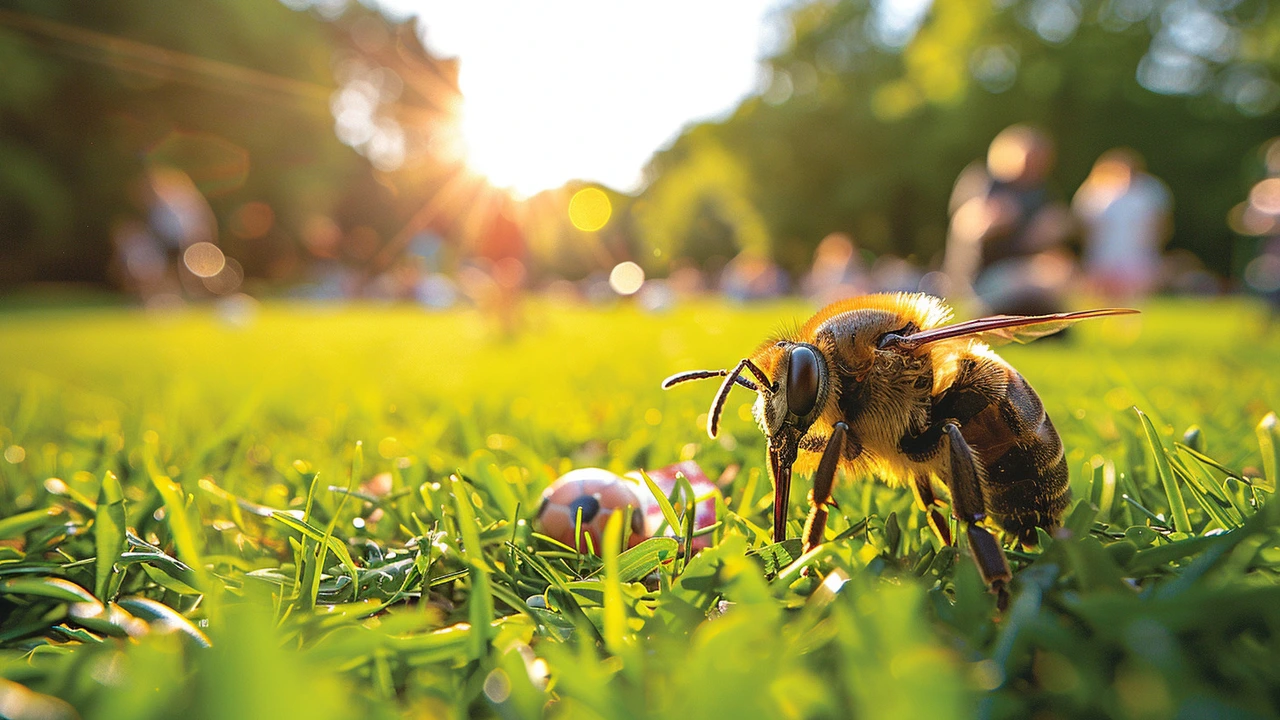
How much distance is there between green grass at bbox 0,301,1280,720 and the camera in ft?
2.32

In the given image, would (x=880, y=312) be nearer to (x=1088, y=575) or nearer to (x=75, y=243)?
(x=1088, y=575)

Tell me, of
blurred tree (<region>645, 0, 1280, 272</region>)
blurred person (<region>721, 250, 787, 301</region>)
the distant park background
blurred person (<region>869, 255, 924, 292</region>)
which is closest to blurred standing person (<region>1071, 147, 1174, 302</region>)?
blurred person (<region>869, 255, 924, 292</region>)

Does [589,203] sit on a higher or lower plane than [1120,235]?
higher

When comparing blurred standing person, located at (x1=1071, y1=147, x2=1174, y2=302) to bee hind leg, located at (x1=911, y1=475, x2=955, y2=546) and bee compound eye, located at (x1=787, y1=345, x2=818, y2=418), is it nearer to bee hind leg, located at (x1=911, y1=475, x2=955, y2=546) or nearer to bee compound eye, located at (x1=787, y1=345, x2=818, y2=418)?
bee hind leg, located at (x1=911, y1=475, x2=955, y2=546)

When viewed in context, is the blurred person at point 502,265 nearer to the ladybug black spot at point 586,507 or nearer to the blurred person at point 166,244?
the blurred person at point 166,244

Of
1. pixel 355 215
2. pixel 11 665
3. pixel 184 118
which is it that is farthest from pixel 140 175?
pixel 11 665

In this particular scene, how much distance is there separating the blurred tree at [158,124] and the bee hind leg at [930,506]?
32468 millimetres

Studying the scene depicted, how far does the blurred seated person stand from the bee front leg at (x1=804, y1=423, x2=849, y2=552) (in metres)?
7.82

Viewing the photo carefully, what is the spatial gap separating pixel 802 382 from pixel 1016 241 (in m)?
8.95

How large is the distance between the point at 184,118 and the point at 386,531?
40.7 metres

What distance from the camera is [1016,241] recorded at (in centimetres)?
898

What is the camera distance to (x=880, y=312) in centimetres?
140

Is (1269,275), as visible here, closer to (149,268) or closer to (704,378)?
(704,378)

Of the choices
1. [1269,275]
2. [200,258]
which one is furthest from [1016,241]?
[200,258]
